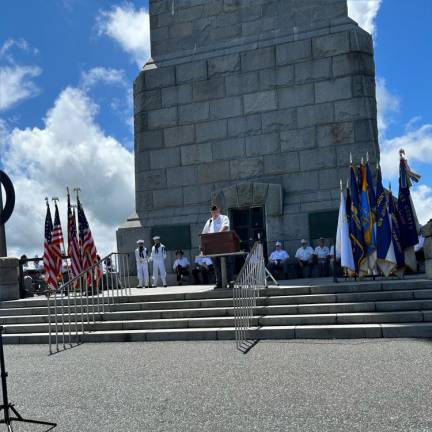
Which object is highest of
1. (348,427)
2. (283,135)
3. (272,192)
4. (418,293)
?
(283,135)

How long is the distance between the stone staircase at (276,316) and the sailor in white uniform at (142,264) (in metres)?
4.05

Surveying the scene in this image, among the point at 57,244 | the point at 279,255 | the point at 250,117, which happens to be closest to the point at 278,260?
the point at 279,255

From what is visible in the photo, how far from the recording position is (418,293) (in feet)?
31.7

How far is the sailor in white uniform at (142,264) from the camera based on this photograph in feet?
51.3

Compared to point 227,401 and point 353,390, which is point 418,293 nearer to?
point 353,390

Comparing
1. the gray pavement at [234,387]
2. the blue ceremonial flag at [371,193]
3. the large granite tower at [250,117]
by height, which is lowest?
the gray pavement at [234,387]

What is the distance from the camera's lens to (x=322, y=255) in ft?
47.9

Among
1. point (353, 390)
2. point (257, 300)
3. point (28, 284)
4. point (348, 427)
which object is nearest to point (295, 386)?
point (353, 390)

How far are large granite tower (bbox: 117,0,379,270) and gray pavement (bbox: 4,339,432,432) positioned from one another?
7.76m

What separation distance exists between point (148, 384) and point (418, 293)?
5523 millimetres

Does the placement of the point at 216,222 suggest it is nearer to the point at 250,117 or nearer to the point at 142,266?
the point at 142,266

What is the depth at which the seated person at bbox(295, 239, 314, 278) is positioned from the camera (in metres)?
14.7

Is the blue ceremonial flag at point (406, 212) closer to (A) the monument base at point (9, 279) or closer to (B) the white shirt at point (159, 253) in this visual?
(B) the white shirt at point (159, 253)

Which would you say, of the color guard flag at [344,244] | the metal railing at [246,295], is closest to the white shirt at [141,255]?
the metal railing at [246,295]
